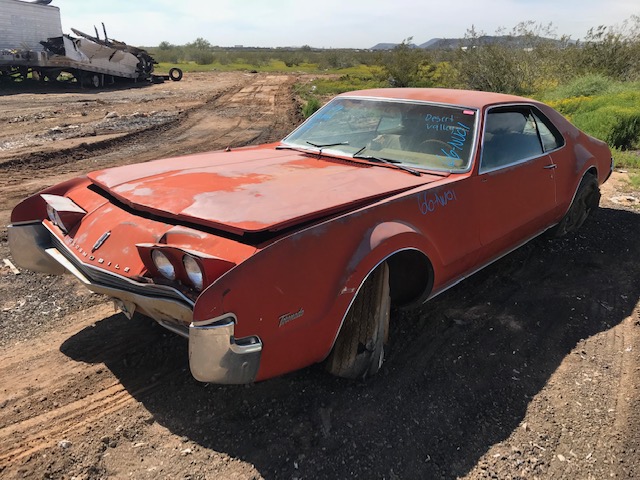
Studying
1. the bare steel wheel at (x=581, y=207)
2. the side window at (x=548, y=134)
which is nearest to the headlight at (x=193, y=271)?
the side window at (x=548, y=134)

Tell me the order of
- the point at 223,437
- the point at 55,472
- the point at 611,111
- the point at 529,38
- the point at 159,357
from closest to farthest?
the point at 55,472 < the point at 223,437 < the point at 159,357 < the point at 611,111 < the point at 529,38

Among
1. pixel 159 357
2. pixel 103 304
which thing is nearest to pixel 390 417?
pixel 159 357

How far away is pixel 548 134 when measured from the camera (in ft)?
14.2

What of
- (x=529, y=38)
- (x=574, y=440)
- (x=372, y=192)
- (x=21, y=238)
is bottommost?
(x=574, y=440)

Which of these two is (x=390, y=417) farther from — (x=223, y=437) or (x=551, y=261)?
(x=551, y=261)

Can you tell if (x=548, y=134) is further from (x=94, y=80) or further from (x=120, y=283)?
(x=94, y=80)

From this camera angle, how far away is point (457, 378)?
2.89 m

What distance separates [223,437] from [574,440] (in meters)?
1.74

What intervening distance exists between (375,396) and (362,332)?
360 millimetres

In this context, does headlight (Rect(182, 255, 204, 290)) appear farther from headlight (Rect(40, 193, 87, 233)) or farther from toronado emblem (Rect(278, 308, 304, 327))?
headlight (Rect(40, 193, 87, 233))

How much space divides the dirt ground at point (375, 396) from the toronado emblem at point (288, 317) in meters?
0.63

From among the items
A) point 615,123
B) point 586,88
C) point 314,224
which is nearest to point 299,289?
point 314,224

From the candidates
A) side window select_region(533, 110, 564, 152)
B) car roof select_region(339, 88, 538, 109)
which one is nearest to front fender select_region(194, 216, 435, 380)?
car roof select_region(339, 88, 538, 109)

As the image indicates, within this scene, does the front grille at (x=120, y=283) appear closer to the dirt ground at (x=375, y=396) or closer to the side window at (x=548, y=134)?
the dirt ground at (x=375, y=396)
